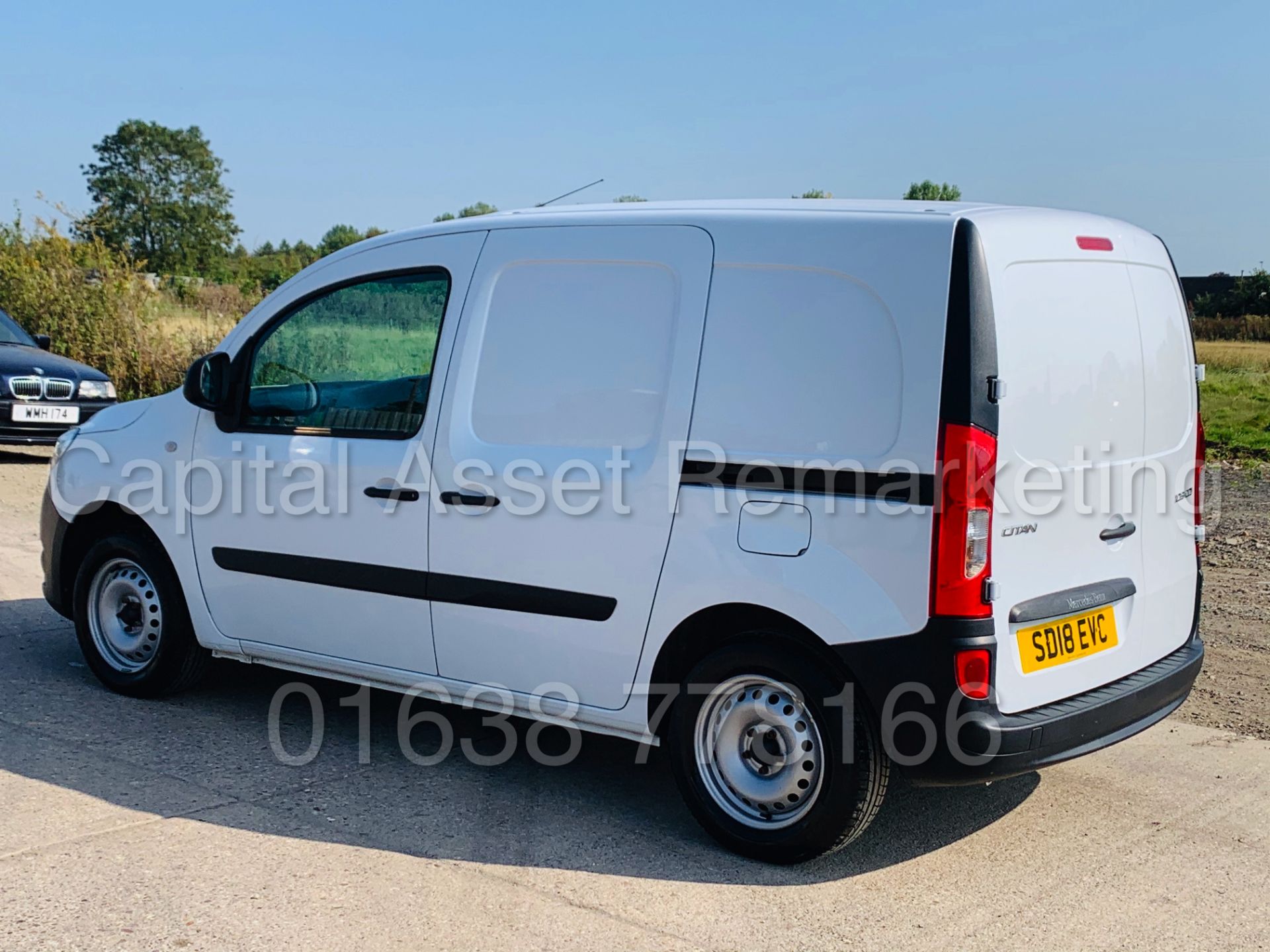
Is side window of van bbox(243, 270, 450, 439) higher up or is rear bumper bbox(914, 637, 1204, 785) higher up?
side window of van bbox(243, 270, 450, 439)

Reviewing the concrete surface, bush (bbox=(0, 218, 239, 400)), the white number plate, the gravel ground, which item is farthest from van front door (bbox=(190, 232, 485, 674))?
bush (bbox=(0, 218, 239, 400))

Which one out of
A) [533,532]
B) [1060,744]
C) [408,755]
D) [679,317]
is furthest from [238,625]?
[1060,744]

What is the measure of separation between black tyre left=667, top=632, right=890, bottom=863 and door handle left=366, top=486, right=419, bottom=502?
4.10ft

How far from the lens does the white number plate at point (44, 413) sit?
1313 centimetres

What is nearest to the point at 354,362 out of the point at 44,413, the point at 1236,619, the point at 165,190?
the point at 1236,619

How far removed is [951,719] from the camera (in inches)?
150

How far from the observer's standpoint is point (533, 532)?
4582 mm

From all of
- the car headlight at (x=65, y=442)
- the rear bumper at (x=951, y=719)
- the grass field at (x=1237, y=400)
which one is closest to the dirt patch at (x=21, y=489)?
the car headlight at (x=65, y=442)

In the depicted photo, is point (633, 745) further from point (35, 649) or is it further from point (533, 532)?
point (35, 649)

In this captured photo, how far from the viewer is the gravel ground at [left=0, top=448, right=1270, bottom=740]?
236 inches

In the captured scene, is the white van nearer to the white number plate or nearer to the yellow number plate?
the yellow number plate

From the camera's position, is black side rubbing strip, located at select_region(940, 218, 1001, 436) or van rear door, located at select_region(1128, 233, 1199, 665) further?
van rear door, located at select_region(1128, 233, 1199, 665)

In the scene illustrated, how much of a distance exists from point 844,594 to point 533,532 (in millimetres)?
1185

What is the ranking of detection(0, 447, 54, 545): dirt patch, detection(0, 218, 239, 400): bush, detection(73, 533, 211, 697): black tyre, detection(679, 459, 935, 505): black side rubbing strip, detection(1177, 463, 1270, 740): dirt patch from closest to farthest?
detection(679, 459, 935, 505): black side rubbing strip
detection(73, 533, 211, 697): black tyre
detection(1177, 463, 1270, 740): dirt patch
detection(0, 447, 54, 545): dirt patch
detection(0, 218, 239, 400): bush
